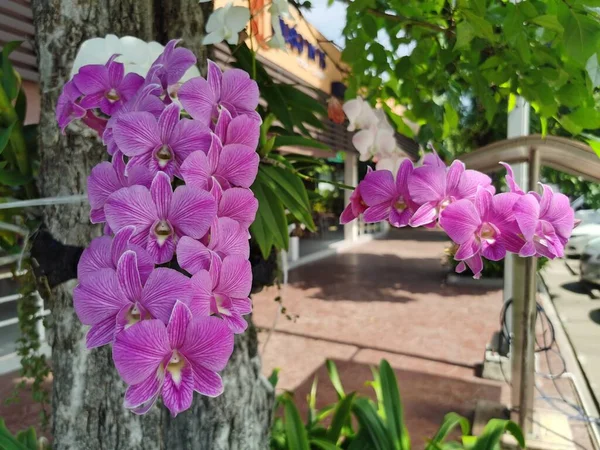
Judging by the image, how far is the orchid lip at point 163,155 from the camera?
491 mm

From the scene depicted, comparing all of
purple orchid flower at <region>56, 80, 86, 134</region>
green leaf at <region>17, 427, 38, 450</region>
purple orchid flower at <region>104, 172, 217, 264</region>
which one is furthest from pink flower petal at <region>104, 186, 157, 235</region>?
green leaf at <region>17, 427, 38, 450</region>

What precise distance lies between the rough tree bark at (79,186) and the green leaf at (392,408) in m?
1.56

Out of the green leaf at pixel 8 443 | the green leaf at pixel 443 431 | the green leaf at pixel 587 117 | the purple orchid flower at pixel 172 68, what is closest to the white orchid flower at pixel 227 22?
the purple orchid flower at pixel 172 68

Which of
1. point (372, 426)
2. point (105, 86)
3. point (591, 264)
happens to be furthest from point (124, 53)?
point (591, 264)

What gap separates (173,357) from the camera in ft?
1.30

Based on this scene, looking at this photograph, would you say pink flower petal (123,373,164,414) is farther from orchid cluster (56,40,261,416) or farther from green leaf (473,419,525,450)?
green leaf (473,419,525,450)

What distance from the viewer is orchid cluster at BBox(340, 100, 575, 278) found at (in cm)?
58

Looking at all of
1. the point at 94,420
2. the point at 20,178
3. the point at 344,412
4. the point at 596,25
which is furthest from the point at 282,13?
the point at 344,412

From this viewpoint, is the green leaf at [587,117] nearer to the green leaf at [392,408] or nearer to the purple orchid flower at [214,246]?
the purple orchid flower at [214,246]

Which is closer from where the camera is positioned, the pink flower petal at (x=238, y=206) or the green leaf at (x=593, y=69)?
the pink flower petal at (x=238, y=206)

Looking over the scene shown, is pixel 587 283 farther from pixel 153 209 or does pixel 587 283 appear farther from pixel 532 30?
pixel 153 209

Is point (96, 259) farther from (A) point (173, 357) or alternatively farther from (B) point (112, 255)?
(A) point (173, 357)

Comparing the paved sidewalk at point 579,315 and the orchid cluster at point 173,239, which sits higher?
the orchid cluster at point 173,239

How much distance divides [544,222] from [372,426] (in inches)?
79.4
